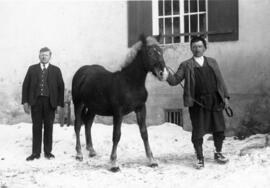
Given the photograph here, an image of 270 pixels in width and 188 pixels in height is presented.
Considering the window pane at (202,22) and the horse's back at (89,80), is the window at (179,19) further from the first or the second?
the horse's back at (89,80)

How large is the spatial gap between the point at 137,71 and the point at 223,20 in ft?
10.1

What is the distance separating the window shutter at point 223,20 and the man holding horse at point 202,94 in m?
2.54

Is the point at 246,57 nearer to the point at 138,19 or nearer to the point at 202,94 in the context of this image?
the point at 138,19

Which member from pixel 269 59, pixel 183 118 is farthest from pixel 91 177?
pixel 269 59

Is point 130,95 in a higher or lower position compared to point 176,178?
higher

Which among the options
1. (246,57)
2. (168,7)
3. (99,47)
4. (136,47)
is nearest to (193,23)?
(168,7)

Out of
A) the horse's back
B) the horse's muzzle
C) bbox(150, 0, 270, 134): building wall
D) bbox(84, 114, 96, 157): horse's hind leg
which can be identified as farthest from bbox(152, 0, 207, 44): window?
the horse's muzzle

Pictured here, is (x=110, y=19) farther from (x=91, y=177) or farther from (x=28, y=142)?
(x=91, y=177)

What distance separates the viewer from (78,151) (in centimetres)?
771

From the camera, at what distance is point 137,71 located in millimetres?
6660

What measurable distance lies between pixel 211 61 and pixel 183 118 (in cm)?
312

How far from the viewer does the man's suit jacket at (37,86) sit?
773cm

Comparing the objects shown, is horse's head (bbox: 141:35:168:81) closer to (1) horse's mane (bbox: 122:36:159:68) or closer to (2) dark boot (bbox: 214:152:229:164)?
(1) horse's mane (bbox: 122:36:159:68)

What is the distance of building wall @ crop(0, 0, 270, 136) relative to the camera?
881cm
